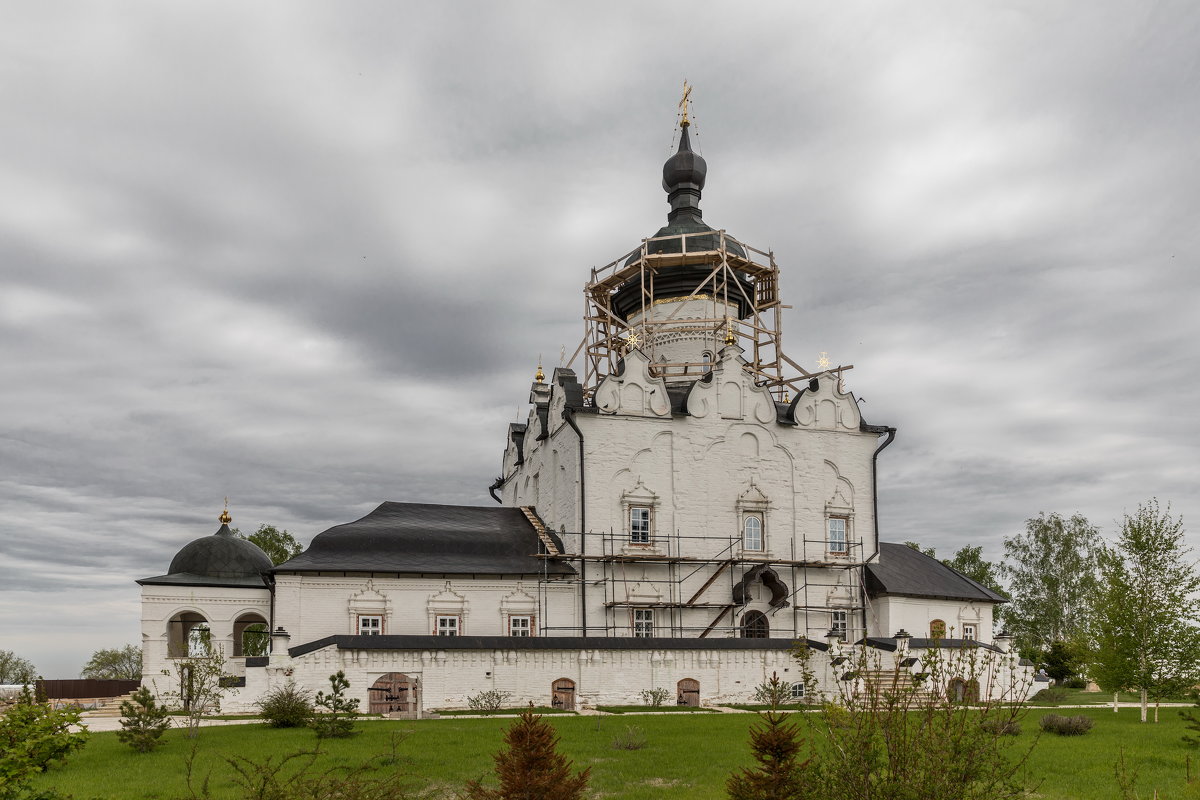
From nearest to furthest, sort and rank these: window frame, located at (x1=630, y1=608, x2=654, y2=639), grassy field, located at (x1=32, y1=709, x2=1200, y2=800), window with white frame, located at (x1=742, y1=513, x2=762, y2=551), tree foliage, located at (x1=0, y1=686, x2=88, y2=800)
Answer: tree foliage, located at (x1=0, y1=686, x2=88, y2=800)
grassy field, located at (x1=32, y1=709, x2=1200, y2=800)
window frame, located at (x1=630, y1=608, x2=654, y2=639)
window with white frame, located at (x1=742, y1=513, x2=762, y2=551)

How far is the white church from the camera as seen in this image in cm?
2738

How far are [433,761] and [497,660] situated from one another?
939 centimetres

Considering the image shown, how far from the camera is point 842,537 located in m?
34.2

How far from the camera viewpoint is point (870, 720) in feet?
27.2

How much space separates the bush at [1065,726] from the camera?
62.8 ft

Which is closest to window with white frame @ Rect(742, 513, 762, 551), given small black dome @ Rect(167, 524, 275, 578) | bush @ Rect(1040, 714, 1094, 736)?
bush @ Rect(1040, 714, 1094, 736)

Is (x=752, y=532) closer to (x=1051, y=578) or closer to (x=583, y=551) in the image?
(x=583, y=551)

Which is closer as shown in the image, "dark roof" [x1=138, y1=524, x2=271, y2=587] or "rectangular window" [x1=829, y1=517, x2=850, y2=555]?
"dark roof" [x1=138, y1=524, x2=271, y2=587]

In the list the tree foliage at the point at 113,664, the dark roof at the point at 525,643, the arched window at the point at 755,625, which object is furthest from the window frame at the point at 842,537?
the tree foliage at the point at 113,664

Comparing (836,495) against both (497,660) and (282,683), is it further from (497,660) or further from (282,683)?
(282,683)

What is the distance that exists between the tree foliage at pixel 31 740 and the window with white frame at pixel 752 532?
2230cm

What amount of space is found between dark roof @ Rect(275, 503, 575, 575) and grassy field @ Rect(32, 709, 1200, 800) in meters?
8.97

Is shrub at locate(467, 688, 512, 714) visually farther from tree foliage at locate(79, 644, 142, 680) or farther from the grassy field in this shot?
tree foliage at locate(79, 644, 142, 680)

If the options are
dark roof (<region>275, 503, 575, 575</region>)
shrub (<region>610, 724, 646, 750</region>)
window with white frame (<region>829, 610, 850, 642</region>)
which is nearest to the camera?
shrub (<region>610, 724, 646, 750</region>)
